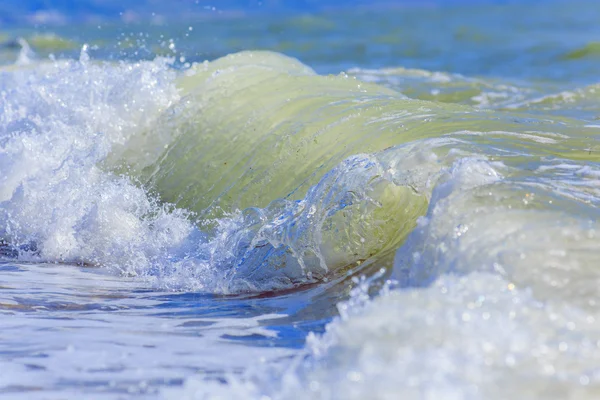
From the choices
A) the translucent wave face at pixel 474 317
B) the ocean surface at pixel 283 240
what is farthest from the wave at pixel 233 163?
the translucent wave face at pixel 474 317

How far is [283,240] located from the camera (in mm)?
3334

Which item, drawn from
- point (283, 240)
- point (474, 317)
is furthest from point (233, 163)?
point (474, 317)

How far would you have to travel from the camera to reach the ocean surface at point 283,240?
6.50 ft

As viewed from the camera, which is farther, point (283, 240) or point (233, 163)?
point (233, 163)

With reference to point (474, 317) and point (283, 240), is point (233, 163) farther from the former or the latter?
point (474, 317)

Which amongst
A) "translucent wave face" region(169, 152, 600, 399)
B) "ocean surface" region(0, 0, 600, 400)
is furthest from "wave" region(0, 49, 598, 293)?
"translucent wave face" region(169, 152, 600, 399)

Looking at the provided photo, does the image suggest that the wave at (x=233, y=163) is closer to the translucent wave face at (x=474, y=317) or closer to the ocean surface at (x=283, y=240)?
the ocean surface at (x=283, y=240)

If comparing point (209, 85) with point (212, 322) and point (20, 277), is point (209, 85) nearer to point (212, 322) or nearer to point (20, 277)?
point (20, 277)

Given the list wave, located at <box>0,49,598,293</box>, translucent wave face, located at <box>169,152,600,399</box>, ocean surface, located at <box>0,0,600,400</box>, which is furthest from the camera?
wave, located at <box>0,49,598,293</box>

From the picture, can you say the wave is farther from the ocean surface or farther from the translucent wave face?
the translucent wave face

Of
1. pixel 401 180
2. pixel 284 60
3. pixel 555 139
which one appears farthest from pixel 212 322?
pixel 284 60

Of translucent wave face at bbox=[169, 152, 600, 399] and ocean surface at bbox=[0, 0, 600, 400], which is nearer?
translucent wave face at bbox=[169, 152, 600, 399]

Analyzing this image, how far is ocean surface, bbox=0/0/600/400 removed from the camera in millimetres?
1981

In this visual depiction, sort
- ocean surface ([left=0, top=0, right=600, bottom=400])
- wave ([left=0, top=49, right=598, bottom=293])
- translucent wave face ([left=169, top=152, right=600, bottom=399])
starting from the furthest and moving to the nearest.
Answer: wave ([left=0, top=49, right=598, bottom=293]) < ocean surface ([left=0, top=0, right=600, bottom=400]) < translucent wave face ([left=169, top=152, right=600, bottom=399])
